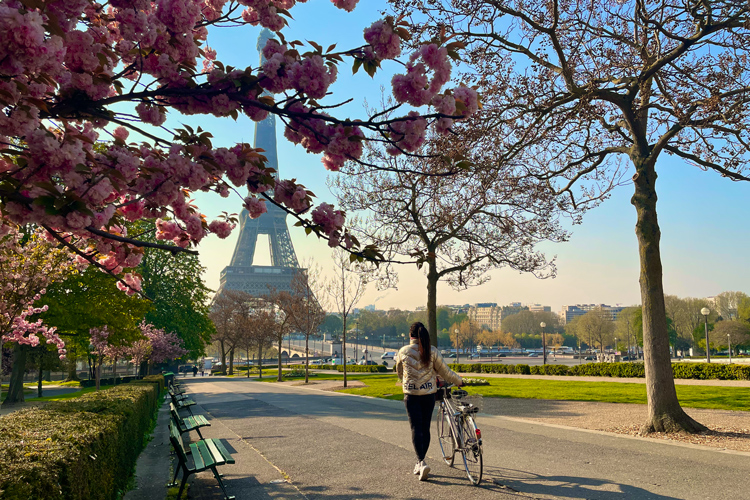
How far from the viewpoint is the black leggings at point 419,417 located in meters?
6.95

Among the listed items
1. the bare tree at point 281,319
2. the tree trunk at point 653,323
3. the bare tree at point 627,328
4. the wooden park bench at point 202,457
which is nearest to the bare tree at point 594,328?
the bare tree at point 627,328

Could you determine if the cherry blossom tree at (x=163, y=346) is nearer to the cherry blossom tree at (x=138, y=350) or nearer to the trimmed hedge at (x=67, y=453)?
the cherry blossom tree at (x=138, y=350)

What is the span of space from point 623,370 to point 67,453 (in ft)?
101

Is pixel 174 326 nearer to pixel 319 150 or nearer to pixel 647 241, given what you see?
pixel 647 241

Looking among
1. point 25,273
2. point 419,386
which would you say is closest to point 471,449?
point 419,386

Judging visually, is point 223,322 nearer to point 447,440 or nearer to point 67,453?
point 447,440

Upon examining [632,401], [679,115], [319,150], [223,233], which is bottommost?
[632,401]

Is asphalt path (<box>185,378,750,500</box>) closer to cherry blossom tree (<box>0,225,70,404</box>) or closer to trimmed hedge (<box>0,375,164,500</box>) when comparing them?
trimmed hedge (<box>0,375,164,500</box>)

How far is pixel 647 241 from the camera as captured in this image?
11.1 metres

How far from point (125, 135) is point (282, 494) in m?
4.44

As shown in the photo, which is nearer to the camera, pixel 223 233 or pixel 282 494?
pixel 223 233

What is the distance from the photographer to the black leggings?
695cm

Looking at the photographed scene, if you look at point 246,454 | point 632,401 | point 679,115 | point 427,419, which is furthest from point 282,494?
point 632,401

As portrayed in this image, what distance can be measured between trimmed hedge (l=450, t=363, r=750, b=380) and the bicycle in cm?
1924
